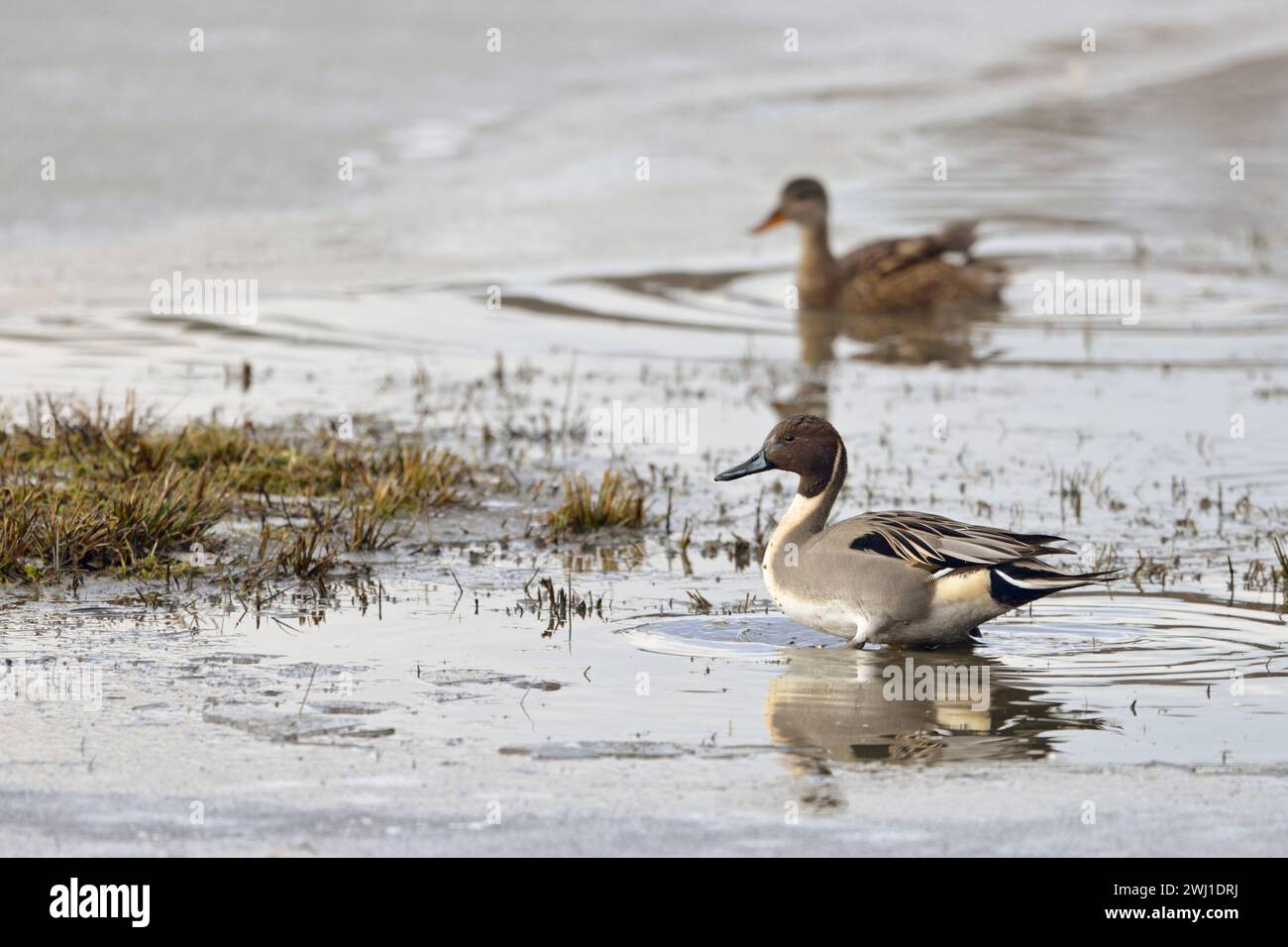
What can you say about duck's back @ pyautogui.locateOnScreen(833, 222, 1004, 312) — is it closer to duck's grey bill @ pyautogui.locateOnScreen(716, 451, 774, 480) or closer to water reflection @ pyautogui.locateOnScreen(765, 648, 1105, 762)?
duck's grey bill @ pyautogui.locateOnScreen(716, 451, 774, 480)

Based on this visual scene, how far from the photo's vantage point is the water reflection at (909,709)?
232 inches

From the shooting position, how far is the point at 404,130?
21.5 meters

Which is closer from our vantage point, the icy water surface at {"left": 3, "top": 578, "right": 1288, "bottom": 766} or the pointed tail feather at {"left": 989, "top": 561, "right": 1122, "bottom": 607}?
the icy water surface at {"left": 3, "top": 578, "right": 1288, "bottom": 766}

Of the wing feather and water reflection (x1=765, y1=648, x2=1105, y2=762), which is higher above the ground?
the wing feather

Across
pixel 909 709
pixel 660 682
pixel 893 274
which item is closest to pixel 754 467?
pixel 660 682

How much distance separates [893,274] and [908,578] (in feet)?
27.1

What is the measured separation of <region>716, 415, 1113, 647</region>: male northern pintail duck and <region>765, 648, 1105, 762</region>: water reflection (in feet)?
0.45

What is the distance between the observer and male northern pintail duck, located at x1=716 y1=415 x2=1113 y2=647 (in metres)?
6.82

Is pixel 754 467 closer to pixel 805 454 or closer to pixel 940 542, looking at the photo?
pixel 805 454

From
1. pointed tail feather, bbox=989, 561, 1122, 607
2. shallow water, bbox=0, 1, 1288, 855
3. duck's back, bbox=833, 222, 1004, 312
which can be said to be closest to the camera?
shallow water, bbox=0, 1, 1288, 855

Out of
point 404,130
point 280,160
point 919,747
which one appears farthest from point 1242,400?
→ point 404,130

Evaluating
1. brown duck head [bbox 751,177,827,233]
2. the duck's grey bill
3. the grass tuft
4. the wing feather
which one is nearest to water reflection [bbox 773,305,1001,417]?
brown duck head [bbox 751,177,827,233]

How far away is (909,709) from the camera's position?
6.35 metres
